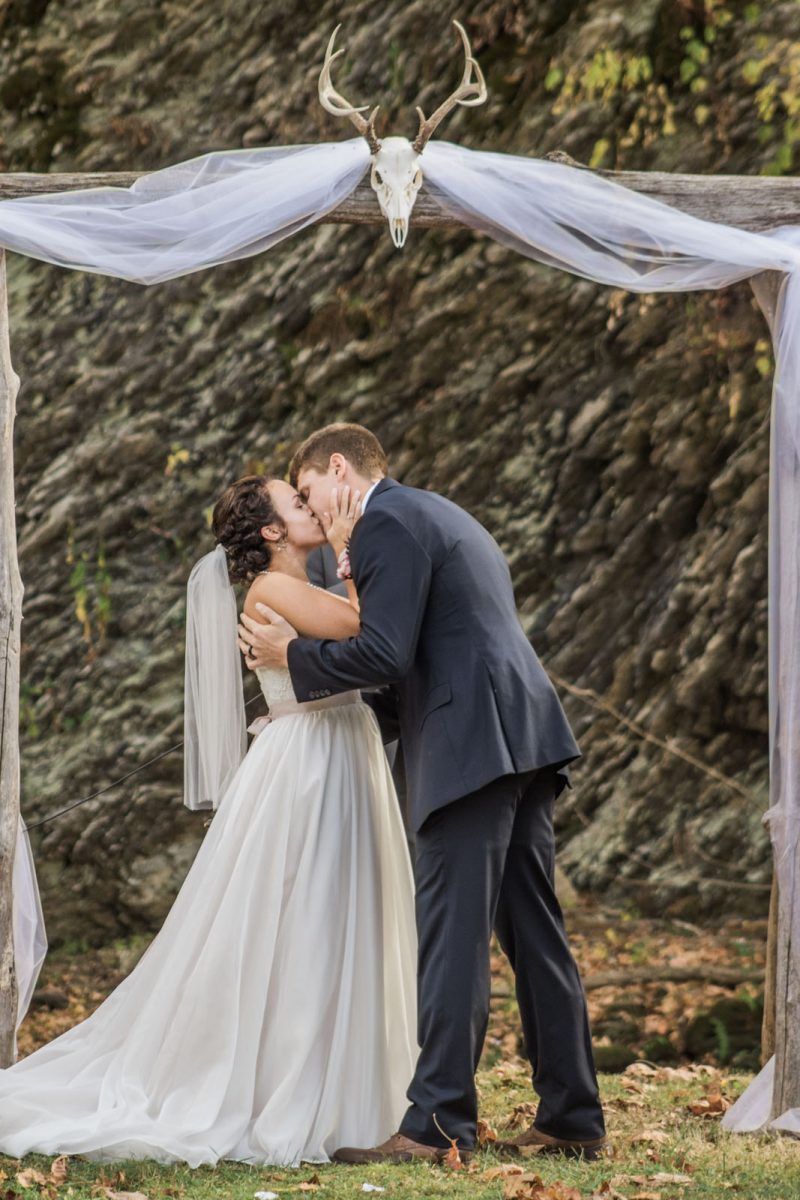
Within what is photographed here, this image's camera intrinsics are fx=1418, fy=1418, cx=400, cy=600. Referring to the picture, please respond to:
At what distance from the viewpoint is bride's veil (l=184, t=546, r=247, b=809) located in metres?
4.89

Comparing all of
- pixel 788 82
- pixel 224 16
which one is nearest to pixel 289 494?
pixel 788 82

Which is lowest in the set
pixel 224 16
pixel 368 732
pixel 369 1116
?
pixel 369 1116

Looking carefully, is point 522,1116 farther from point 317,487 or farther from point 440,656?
point 317,487

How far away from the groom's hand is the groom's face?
14.7 inches

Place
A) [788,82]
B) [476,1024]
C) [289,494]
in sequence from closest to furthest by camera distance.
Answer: [476,1024] < [289,494] < [788,82]

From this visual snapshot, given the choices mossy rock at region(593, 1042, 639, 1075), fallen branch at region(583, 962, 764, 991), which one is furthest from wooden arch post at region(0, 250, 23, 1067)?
fallen branch at region(583, 962, 764, 991)

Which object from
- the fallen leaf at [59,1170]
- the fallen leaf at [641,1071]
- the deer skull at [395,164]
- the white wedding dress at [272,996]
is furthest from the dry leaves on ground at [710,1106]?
the deer skull at [395,164]

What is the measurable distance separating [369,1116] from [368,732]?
1221 millimetres

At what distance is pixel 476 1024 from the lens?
4.18 meters

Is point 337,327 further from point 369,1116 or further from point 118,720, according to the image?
point 369,1116

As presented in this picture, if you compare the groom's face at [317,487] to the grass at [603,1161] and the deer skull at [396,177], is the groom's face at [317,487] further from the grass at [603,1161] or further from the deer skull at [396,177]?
the grass at [603,1161]

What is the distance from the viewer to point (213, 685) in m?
4.92

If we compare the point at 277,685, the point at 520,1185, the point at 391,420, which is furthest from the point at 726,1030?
the point at 391,420

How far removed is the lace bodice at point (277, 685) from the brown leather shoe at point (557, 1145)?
1572mm
